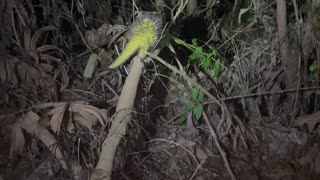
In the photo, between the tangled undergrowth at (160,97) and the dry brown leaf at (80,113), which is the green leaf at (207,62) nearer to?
the tangled undergrowth at (160,97)

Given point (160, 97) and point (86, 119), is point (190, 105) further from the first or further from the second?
point (86, 119)

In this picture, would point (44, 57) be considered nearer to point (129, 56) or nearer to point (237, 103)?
point (129, 56)

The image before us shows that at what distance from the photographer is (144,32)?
201 centimetres

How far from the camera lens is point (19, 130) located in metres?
2.09

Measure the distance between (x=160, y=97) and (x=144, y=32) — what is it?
733 millimetres

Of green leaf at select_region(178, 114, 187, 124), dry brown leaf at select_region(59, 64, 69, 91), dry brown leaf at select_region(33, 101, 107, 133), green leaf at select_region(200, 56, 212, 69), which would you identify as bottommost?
green leaf at select_region(178, 114, 187, 124)

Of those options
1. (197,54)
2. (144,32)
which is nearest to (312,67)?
(197,54)

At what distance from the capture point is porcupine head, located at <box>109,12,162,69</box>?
200 cm

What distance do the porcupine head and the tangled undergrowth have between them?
2.9 inches

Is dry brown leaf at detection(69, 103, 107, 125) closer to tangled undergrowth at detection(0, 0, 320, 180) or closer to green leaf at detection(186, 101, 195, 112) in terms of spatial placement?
tangled undergrowth at detection(0, 0, 320, 180)

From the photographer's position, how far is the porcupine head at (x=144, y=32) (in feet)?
6.56

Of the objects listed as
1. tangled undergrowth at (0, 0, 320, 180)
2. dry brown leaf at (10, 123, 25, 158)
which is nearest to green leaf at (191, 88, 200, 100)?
tangled undergrowth at (0, 0, 320, 180)

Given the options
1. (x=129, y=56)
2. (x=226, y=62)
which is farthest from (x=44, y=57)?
(x=226, y=62)

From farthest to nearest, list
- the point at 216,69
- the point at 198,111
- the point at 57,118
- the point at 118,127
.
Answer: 1. the point at 216,69
2. the point at 198,111
3. the point at 57,118
4. the point at 118,127
